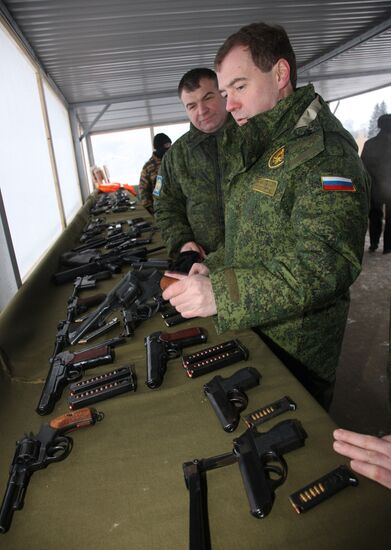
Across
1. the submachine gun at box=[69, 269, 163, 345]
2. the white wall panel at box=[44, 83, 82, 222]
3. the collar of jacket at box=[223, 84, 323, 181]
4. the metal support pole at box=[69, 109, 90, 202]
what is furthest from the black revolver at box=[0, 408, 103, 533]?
the metal support pole at box=[69, 109, 90, 202]

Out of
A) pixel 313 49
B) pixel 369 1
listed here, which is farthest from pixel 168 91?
pixel 369 1

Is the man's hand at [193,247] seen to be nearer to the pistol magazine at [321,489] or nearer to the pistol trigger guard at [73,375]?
the pistol trigger guard at [73,375]

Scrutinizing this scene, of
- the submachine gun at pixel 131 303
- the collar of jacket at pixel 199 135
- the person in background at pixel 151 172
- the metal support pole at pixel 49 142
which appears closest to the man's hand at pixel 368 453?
the submachine gun at pixel 131 303

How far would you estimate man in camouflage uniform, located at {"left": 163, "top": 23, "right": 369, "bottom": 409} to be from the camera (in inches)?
38.2

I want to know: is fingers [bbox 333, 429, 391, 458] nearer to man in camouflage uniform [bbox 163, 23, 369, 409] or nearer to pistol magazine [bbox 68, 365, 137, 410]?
man in camouflage uniform [bbox 163, 23, 369, 409]

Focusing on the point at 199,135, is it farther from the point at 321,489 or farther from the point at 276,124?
the point at 321,489

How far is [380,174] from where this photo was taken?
5.05m

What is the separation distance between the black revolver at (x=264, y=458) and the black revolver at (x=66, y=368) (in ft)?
2.21

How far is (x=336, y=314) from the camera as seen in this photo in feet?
4.55

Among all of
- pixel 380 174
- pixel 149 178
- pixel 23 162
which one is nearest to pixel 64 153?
pixel 149 178

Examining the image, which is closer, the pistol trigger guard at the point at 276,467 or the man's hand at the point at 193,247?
the pistol trigger guard at the point at 276,467

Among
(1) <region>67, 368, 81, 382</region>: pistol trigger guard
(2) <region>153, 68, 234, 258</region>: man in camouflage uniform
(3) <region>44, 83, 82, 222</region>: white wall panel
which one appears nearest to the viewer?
(1) <region>67, 368, 81, 382</region>: pistol trigger guard

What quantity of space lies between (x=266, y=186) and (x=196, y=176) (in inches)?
47.1

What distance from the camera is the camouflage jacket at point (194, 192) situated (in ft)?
7.49
